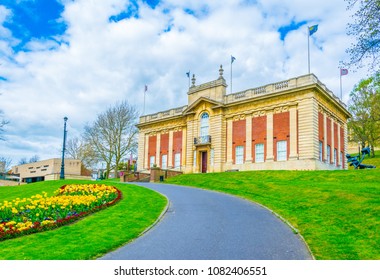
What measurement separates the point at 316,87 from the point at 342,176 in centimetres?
992

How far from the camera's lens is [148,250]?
8.56 meters

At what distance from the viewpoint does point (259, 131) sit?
3475cm

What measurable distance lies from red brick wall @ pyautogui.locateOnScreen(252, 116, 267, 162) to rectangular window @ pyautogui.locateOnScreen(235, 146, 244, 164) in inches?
56.9

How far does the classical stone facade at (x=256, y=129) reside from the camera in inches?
1233

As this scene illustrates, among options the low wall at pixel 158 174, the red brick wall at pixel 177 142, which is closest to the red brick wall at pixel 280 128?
the low wall at pixel 158 174

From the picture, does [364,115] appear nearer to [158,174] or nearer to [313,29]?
[313,29]

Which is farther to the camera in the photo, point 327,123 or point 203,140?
point 203,140

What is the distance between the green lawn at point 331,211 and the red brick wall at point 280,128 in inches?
347

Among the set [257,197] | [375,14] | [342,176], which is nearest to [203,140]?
[342,176]

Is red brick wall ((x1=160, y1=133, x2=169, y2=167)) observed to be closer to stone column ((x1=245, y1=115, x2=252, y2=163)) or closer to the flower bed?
stone column ((x1=245, y1=115, x2=252, y2=163))

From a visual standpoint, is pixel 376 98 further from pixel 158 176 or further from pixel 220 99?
pixel 158 176

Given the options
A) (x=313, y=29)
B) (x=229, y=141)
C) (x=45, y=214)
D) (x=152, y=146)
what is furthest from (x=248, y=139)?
(x=45, y=214)

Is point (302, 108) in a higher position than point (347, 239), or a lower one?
higher

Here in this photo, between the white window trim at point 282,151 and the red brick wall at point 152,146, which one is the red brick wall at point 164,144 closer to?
the red brick wall at point 152,146
